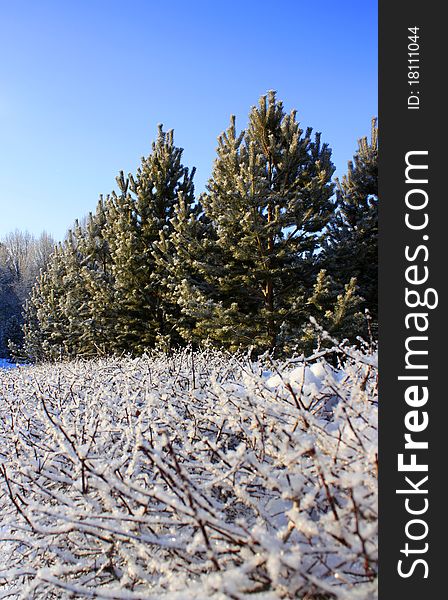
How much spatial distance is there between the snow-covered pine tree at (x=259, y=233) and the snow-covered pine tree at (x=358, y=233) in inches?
35.1

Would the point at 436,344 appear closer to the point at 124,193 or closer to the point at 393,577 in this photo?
Result: the point at 393,577

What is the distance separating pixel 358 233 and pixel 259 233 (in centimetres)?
349

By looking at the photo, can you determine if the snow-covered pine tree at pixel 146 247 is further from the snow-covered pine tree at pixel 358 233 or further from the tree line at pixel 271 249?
the snow-covered pine tree at pixel 358 233

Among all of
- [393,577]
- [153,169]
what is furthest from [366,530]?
[153,169]

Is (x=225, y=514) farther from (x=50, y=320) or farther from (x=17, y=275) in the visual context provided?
(x=17, y=275)

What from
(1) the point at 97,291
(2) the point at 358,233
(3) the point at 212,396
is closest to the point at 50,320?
(1) the point at 97,291

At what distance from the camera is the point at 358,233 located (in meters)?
12.0

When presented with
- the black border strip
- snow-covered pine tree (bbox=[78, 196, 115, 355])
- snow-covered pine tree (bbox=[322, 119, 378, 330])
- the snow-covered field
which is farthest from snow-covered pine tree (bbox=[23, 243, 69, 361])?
the black border strip

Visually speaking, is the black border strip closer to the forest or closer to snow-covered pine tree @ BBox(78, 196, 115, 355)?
the forest

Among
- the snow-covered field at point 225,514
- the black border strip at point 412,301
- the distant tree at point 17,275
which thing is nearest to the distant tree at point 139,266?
the snow-covered field at point 225,514

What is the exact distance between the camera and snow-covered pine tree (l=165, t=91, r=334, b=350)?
10586mm

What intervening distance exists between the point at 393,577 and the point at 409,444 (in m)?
0.37

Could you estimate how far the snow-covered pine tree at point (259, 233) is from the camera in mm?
10586

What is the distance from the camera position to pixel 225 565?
1.39 metres
